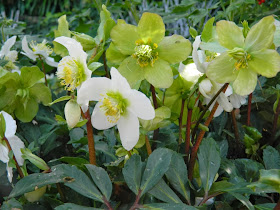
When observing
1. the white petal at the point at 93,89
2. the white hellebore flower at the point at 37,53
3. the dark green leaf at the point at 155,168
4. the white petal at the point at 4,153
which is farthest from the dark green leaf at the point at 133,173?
the white hellebore flower at the point at 37,53

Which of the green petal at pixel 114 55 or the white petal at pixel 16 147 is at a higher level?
the green petal at pixel 114 55

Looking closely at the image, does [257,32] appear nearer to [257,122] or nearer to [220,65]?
[220,65]

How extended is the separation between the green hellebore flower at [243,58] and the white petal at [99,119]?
7.0 inches

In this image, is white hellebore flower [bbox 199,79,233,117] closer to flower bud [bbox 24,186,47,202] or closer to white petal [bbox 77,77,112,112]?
white petal [bbox 77,77,112,112]

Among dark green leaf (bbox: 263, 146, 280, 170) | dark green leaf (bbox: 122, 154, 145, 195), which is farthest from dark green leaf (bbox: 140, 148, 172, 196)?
dark green leaf (bbox: 263, 146, 280, 170)

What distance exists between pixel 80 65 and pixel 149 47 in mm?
114

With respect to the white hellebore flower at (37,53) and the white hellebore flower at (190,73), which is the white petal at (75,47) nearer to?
the white hellebore flower at (190,73)

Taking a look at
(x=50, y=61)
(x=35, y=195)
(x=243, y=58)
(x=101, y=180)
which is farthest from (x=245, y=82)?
(x=50, y=61)

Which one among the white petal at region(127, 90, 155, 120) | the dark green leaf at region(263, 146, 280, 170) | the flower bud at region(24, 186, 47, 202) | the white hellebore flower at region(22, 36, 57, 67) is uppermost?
the white petal at region(127, 90, 155, 120)

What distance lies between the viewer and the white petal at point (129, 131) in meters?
0.57

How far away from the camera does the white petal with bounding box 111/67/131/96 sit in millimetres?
553

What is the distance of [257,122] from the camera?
941 millimetres

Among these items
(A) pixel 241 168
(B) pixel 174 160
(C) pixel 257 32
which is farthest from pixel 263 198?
(C) pixel 257 32

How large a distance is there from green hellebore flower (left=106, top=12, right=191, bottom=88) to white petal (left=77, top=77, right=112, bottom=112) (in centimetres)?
5
